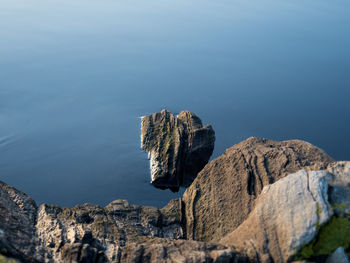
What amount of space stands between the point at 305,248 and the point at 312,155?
4595mm

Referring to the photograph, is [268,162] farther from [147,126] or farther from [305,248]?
[147,126]

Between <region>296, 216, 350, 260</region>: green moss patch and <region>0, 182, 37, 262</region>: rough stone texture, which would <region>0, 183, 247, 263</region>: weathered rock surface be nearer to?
<region>0, 182, 37, 262</region>: rough stone texture

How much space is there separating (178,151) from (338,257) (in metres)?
8.48

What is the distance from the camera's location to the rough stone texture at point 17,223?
8938mm

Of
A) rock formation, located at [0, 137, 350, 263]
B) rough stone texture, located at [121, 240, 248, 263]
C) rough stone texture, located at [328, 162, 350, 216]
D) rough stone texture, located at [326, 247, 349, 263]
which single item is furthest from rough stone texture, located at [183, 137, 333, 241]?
rough stone texture, located at [326, 247, 349, 263]

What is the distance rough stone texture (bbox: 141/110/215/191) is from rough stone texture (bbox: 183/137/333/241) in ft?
9.45

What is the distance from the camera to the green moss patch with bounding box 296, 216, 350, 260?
27.4ft

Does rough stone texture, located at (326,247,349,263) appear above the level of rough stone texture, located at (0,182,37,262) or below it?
below

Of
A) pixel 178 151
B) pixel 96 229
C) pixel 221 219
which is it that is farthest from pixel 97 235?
pixel 178 151

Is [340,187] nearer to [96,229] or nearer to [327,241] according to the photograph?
[327,241]

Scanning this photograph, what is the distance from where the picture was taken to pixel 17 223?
10039 millimetres

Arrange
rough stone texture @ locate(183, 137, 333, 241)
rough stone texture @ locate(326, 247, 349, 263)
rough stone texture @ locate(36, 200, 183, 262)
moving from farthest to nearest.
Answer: rough stone texture @ locate(183, 137, 333, 241) → rough stone texture @ locate(36, 200, 183, 262) → rough stone texture @ locate(326, 247, 349, 263)

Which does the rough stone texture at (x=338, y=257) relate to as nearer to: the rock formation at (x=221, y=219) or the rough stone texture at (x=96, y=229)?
the rock formation at (x=221, y=219)

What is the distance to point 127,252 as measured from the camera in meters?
9.19
